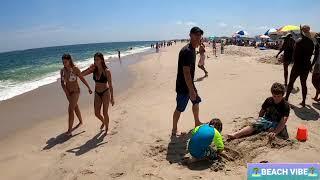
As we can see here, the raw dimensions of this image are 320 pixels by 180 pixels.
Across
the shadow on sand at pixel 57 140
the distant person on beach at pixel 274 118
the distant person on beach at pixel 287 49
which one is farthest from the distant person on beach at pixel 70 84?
the distant person on beach at pixel 287 49

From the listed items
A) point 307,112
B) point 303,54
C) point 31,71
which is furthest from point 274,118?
point 31,71

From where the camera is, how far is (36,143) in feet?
24.7

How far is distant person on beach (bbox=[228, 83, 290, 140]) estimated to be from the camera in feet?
18.7

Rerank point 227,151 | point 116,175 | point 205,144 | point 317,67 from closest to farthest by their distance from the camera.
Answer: point 205,144 < point 116,175 < point 227,151 < point 317,67

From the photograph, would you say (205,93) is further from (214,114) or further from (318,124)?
(318,124)

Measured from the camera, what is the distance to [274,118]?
5.89m

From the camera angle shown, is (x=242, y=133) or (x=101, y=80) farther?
(x=101, y=80)

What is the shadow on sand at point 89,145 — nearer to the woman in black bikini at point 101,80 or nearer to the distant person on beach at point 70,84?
the woman in black bikini at point 101,80

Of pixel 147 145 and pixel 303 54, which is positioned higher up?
Result: pixel 303 54

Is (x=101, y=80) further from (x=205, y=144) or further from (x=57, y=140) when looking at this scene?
(x=205, y=144)

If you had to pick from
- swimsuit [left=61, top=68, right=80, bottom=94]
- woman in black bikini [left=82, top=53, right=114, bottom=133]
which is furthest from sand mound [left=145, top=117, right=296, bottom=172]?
swimsuit [left=61, top=68, right=80, bottom=94]

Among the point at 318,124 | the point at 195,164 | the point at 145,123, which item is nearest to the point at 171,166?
the point at 195,164

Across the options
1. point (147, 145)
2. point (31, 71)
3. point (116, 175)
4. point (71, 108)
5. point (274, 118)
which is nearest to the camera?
point (116, 175)

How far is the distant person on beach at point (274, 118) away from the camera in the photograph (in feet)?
18.7
